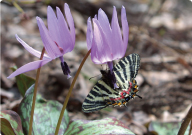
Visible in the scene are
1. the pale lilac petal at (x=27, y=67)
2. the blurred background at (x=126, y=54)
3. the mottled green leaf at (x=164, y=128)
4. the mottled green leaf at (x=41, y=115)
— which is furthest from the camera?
the blurred background at (x=126, y=54)

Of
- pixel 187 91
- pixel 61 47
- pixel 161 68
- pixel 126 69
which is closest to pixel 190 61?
pixel 161 68

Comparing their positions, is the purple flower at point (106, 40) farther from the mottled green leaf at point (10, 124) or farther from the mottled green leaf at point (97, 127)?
the mottled green leaf at point (10, 124)

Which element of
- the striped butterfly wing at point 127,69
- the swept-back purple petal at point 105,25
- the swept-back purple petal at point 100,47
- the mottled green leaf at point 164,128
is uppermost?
the swept-back purple petal at point 105,25

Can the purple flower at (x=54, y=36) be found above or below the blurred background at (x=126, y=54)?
above

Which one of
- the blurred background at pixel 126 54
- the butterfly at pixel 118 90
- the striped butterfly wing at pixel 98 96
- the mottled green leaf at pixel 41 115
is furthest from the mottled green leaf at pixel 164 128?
the mottled green leaf at pixel 41 115

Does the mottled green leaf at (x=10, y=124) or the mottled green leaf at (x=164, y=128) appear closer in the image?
the mottled green leaf at (x=10, y=124)

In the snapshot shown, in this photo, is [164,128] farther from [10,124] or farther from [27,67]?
[27,67]

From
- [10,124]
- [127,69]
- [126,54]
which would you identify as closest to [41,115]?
[10,124]
